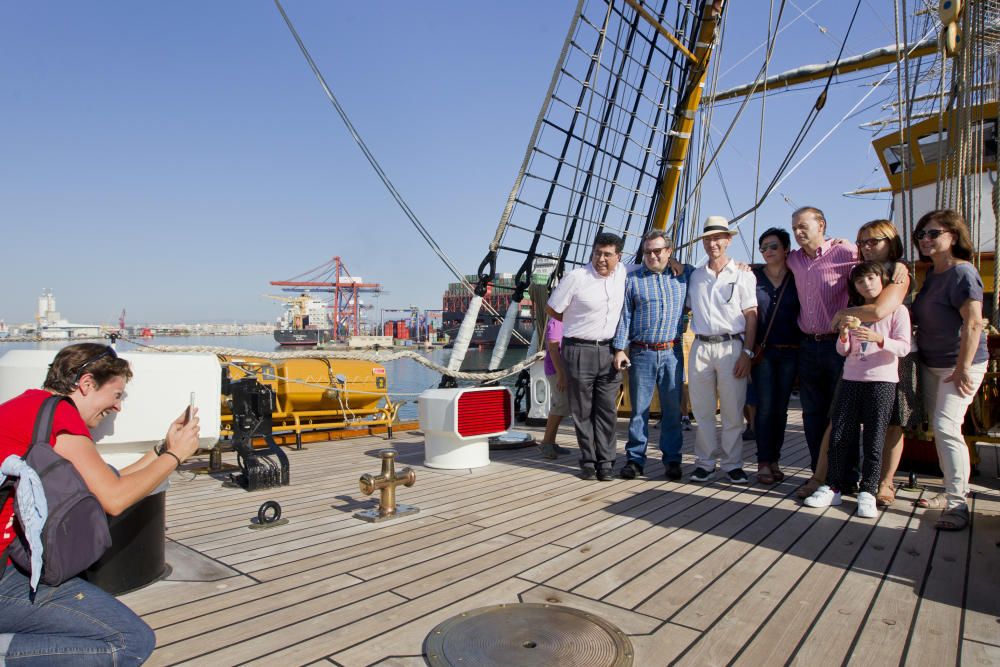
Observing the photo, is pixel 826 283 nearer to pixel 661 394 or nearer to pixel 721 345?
pixel 721 345

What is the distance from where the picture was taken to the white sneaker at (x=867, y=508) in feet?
9.43

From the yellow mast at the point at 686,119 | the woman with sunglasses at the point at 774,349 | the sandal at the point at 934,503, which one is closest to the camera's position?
the sandal at the point at 934,503

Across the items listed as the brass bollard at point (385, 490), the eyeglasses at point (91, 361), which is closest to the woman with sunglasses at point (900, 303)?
the brass bollard at point (385, 490)

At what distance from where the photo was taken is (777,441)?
367cm

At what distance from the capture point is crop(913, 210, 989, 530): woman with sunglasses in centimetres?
269

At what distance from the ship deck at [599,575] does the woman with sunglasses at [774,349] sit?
296 mm

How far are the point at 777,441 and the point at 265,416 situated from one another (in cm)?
299

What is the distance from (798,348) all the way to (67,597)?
11.0 ft

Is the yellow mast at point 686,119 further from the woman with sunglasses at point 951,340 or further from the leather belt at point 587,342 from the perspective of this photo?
the woman with sunglasses at point 951,340

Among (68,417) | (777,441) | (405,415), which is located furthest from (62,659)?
(405,415)

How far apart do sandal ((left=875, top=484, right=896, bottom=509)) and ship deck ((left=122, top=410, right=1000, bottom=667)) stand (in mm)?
52

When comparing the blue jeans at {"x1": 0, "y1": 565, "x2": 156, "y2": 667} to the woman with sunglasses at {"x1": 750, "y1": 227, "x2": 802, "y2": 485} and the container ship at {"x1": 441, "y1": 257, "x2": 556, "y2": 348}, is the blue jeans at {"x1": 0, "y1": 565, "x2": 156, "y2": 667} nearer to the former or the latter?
the woman with sunglasses at {"x1": 750, "y1": 227, "x2": 802, "y2": 485}

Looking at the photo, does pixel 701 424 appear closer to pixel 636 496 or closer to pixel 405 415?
pixel 636 496

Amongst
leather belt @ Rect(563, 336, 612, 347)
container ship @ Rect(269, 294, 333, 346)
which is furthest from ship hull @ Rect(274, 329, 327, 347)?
leather belt @ Rect(563, 336, 612, 347)
